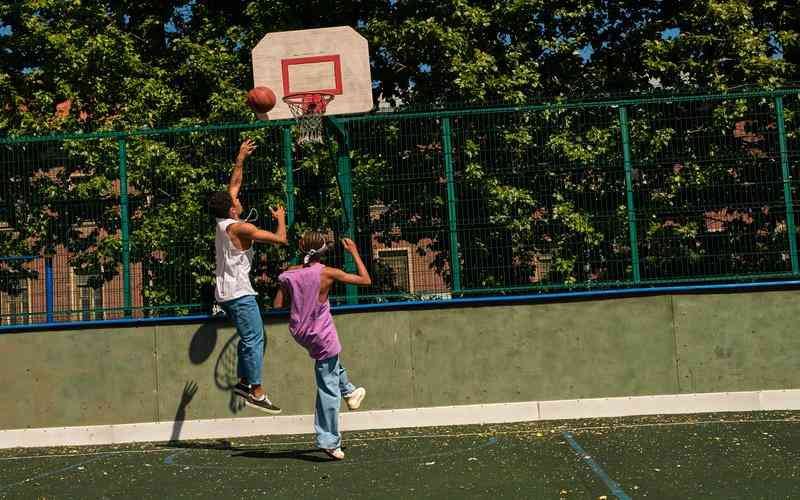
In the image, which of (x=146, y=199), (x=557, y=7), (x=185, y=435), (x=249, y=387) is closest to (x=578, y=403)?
(x=249, y=387)

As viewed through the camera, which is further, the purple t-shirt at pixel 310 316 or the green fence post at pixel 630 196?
the green fence post at pixel 630 196

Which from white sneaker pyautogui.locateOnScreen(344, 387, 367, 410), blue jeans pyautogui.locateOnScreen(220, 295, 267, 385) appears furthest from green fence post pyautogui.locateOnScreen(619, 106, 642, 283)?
blue jeans pyautogui.locateOnScreen(220, 295, 267, 385)

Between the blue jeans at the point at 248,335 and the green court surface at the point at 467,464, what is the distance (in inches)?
30.5

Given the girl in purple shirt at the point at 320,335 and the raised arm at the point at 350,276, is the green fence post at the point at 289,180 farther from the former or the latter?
the girl in purple shirt at the point at 320,335

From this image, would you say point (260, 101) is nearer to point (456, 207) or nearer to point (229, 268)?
point (229, 268)

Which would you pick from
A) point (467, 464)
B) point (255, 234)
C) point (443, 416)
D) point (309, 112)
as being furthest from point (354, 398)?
point (309, 112)

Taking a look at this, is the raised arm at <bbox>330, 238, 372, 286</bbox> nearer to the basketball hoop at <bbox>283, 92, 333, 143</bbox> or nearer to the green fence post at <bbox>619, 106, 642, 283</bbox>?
the basketball hoop at <bbox>283, 92, 333, 143</bbox>

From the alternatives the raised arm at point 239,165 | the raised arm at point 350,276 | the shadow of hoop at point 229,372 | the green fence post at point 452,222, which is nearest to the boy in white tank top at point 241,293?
the raised arm at point 239,165

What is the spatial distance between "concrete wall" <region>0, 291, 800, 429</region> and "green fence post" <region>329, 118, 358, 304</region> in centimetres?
34

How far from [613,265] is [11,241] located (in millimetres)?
6640

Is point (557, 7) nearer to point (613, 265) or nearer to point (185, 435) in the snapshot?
point (613, 265)

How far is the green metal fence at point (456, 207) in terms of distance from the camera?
9.23m

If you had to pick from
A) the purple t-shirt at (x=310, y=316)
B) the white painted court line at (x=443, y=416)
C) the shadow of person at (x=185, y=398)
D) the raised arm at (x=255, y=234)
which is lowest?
the white painted court line at (x=443, y=416)

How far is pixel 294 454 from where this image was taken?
7.82 meters
